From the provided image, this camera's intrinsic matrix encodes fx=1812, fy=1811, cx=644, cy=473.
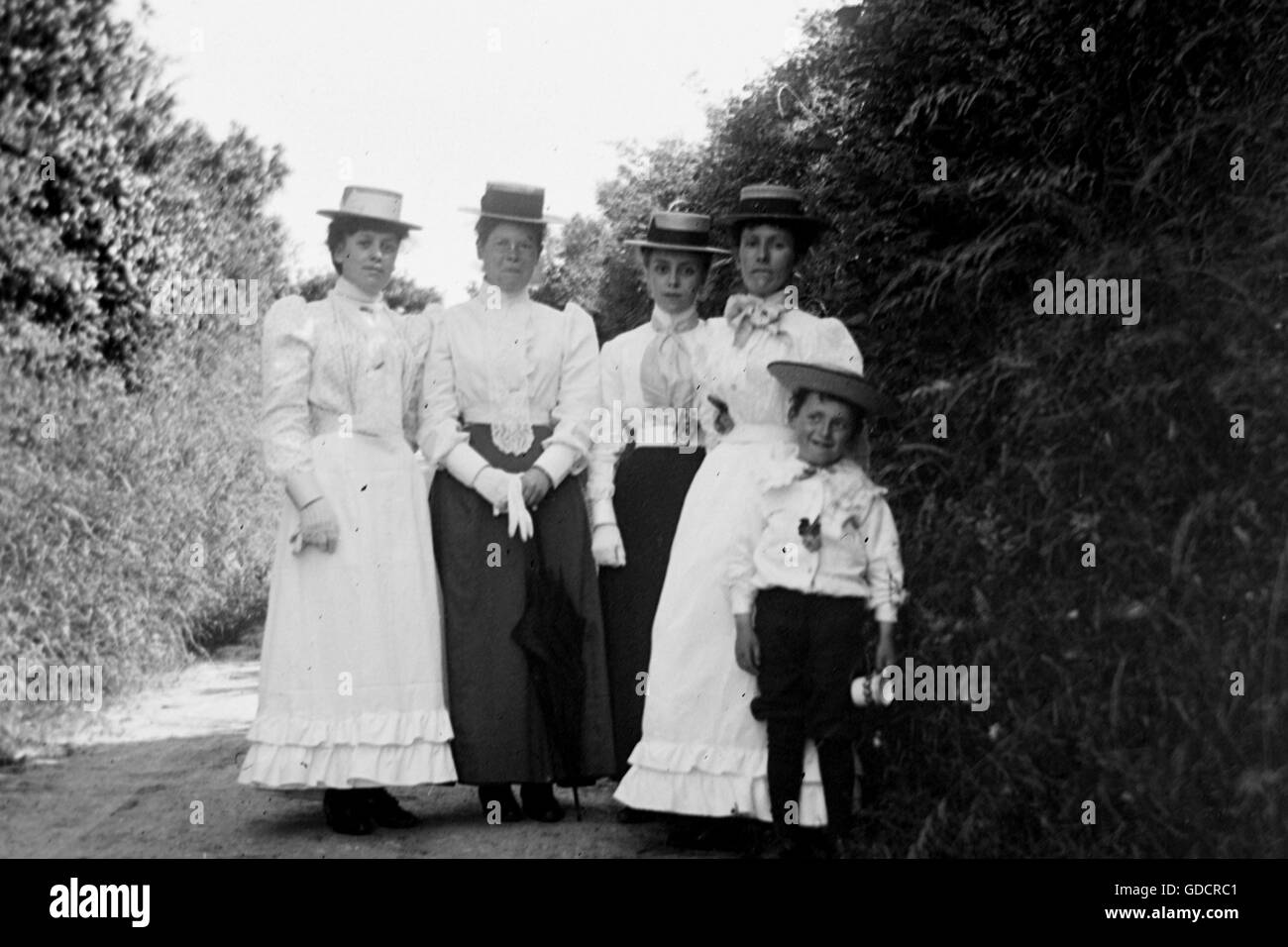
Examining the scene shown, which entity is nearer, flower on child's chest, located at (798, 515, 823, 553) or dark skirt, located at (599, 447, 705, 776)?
flower on child's chest, located at (798, 515, 823, 553)

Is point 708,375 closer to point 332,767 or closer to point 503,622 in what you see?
point 503,622

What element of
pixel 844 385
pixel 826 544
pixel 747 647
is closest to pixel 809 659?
pixel 747 647

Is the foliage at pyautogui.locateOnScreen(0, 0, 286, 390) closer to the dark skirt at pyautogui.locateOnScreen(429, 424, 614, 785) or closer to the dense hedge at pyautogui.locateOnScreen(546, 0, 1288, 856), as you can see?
the dark skirt at pyautogui.locateOnScreen(429, 424, 614, 785)

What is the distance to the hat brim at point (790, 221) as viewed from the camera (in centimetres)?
641

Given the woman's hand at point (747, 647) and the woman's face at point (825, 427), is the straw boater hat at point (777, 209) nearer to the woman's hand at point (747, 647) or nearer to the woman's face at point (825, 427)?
the woman's face at point (825, 427)

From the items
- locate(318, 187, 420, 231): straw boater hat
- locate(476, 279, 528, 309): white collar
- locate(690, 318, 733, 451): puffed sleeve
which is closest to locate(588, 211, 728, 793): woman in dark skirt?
locate(690, 318, 733, 451): puffed sleeve

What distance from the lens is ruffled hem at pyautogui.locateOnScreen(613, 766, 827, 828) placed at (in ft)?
19.2

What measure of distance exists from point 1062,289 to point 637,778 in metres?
2.20

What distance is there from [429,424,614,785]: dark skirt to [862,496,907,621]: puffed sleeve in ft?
4.50

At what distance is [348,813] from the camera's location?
6457 mm

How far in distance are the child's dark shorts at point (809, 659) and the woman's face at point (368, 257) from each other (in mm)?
1992

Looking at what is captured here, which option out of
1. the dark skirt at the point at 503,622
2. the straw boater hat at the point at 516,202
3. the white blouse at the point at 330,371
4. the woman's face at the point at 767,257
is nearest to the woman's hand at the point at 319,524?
the white blouse at the point at 330,371

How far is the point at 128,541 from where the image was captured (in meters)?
9.70
